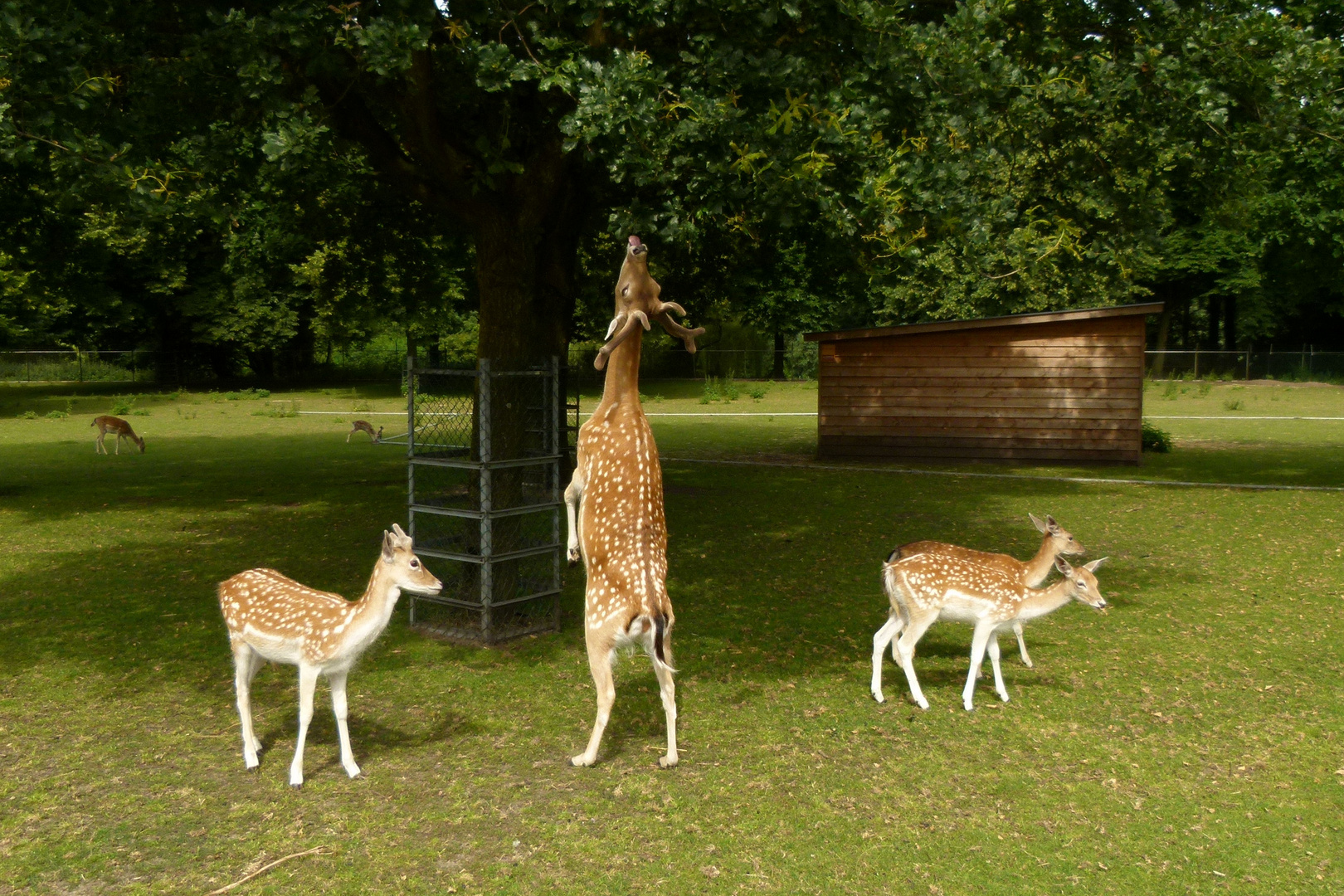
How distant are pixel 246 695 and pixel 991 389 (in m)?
18.7

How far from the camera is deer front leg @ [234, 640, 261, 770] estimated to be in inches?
262

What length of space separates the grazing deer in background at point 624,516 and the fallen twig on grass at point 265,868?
5.45 ft

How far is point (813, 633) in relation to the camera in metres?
9.71

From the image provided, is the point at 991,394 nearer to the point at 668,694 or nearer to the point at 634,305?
the point at 634,305

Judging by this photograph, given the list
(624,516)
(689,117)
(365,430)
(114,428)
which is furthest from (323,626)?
(365,430)

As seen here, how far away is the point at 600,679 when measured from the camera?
6695 millimetres

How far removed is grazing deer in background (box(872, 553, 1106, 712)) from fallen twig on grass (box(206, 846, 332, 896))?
4.03 metres

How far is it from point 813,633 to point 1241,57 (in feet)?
20.1

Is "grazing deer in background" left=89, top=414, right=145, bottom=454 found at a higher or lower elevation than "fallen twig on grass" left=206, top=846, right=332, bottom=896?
higher

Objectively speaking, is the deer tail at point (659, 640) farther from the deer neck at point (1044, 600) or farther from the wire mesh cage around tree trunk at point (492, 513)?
the deer neck at point (1044, 600)

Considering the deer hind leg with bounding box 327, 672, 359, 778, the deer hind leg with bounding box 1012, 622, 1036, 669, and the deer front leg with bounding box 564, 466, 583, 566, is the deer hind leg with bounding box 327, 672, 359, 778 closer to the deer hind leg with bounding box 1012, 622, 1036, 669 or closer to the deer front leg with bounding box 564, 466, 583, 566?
the deer front leg with bounding box 564, 466, 583, 566

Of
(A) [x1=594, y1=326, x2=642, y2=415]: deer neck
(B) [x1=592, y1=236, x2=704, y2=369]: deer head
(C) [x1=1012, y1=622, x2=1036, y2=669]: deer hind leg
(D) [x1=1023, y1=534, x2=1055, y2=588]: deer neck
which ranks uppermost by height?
(B) [x1=592, y1=236, x2=704, y2=369]: deer head

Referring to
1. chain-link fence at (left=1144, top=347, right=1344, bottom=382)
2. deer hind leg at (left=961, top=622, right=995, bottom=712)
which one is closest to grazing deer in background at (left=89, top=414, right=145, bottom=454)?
deer hind leg at (left=961, top=622, right=995, bottom=712)

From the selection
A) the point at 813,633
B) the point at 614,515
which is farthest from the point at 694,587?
the point at 614,515
